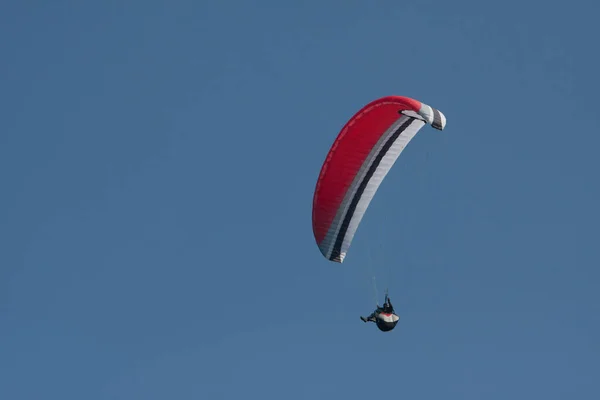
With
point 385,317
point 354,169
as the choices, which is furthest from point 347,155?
point 385,317

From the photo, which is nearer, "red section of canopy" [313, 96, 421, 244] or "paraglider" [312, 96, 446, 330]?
"red section of canopy" [313, 96, 421, 244]

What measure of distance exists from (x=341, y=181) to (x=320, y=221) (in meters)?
1.32

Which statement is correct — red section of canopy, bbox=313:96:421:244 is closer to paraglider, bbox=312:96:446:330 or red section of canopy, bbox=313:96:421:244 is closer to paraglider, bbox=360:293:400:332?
paraglider, bbox=312:96:446:330

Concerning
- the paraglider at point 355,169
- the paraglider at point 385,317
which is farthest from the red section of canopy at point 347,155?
the paraglider at point 385,317

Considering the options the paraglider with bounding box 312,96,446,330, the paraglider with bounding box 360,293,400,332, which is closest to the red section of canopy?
the paraglider with bounding box 312,96,446,330

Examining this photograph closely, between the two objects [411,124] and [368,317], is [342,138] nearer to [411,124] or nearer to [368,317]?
[411,124]

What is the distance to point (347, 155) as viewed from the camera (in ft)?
150

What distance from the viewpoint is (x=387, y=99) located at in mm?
44031

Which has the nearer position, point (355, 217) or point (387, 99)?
point (387, 99)

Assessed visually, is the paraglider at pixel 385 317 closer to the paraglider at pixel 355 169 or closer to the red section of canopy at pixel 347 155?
the paraglider at pixel 355 169

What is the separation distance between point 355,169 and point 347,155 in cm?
62

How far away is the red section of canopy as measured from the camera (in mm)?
44875

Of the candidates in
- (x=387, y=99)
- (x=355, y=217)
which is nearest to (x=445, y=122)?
(x=387, y=99)

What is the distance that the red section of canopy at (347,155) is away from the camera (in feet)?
147
